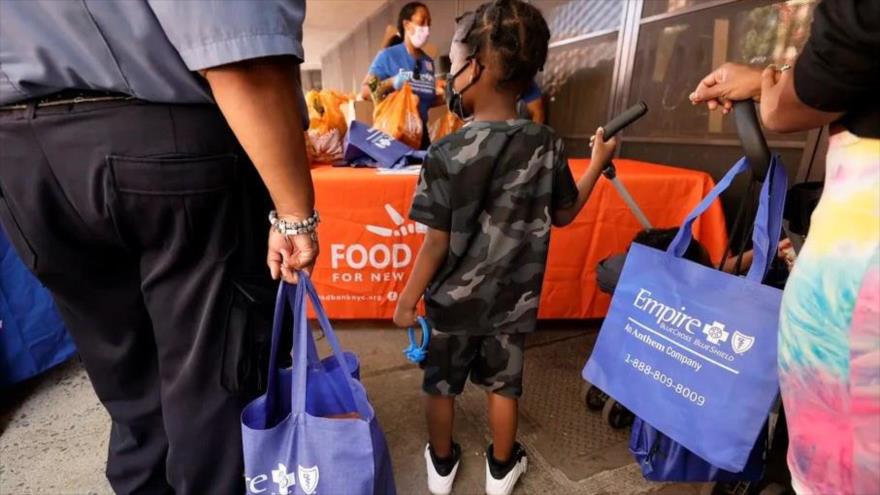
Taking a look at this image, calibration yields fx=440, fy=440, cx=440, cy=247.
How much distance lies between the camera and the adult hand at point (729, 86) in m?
0.82

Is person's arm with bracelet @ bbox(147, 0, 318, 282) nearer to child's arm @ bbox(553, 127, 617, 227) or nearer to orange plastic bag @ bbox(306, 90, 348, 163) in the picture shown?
child's arm @ bbox(553, 127, 617, 227)

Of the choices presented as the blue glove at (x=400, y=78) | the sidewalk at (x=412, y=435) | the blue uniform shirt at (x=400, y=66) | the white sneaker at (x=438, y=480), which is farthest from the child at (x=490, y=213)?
the blue uniform shirt at (x=400, y=66)

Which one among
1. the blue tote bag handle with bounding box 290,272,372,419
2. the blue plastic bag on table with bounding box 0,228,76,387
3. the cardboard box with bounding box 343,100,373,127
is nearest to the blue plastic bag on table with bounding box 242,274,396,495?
the blue tote bag handle with bounding box 290,272,372,419

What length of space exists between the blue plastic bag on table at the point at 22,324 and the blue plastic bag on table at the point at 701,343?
1980 millimetres

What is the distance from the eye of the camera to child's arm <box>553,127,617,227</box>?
1.17m

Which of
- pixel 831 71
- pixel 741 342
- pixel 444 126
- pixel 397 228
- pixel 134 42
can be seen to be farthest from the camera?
pixel 444 126

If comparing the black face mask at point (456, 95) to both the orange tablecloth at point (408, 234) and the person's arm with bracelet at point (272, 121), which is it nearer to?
the person's arm with bracelet at point (272, 121)

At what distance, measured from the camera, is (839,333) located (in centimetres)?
55

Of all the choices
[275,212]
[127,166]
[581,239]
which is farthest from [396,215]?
[127,166]

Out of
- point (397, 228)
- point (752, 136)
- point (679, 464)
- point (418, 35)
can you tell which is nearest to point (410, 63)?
point (418, 35)

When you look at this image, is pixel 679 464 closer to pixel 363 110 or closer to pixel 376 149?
pixel 376 149

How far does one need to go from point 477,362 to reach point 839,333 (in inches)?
33.0

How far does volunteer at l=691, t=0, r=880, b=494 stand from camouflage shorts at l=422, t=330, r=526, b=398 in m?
0.64

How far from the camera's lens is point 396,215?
6.85ft
